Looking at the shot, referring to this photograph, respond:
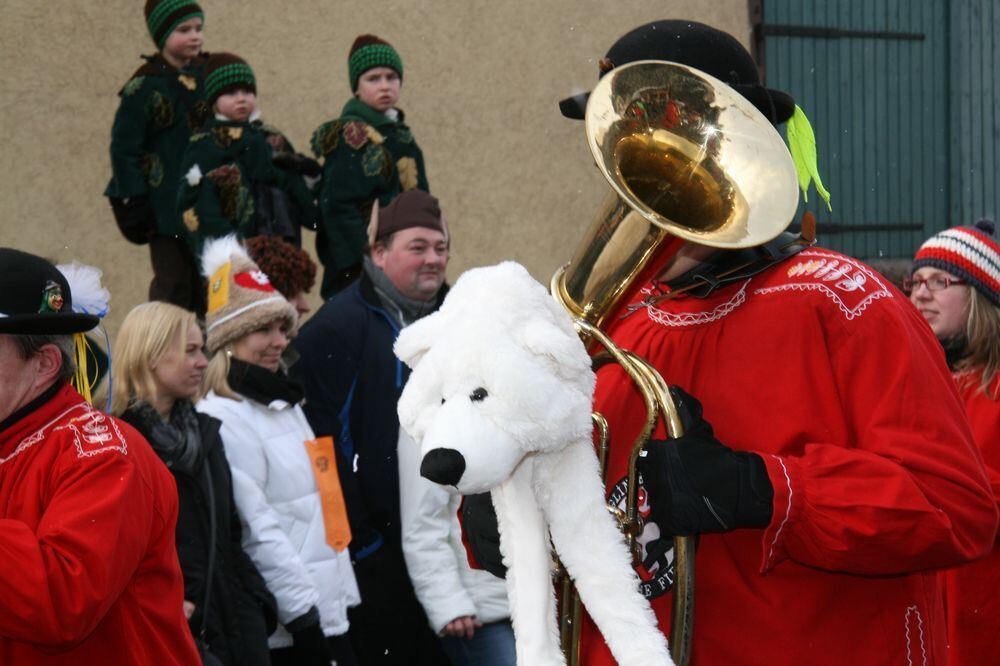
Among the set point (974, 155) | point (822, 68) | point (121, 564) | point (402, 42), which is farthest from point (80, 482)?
point (974, 155)

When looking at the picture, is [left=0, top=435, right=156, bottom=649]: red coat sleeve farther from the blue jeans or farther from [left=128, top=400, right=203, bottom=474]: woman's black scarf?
the blue jeans

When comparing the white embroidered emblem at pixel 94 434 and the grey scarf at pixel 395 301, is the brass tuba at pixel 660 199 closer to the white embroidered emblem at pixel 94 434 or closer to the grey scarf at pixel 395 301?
the white embroidered emblem at pixel 94 434

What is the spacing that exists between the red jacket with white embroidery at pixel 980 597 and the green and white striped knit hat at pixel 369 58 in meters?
3.79

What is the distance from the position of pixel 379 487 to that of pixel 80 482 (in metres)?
2.15

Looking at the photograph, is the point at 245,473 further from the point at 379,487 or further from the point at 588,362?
the point at 588,362

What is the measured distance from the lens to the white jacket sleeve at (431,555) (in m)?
4.77

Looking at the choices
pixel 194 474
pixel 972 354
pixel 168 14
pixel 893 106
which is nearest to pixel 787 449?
pixel 194 474

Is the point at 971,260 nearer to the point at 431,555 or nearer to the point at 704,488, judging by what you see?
the point at 431,555

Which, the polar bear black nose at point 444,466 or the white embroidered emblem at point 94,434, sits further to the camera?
the white embroidered emblem at point 94,434

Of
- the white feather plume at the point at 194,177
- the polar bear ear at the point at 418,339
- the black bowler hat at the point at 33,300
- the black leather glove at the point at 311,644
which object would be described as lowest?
the black leather glove at the point at 311,644

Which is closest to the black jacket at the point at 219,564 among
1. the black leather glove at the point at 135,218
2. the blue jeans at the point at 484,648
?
the blue jeans at the point at 484,648

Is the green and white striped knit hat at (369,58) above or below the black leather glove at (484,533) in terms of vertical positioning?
above

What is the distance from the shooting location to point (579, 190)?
9188 millimetres

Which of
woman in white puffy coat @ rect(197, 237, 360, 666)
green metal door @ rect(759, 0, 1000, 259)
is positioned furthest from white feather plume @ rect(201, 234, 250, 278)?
green metal door @ rect(759, 0, 1000, 259)
